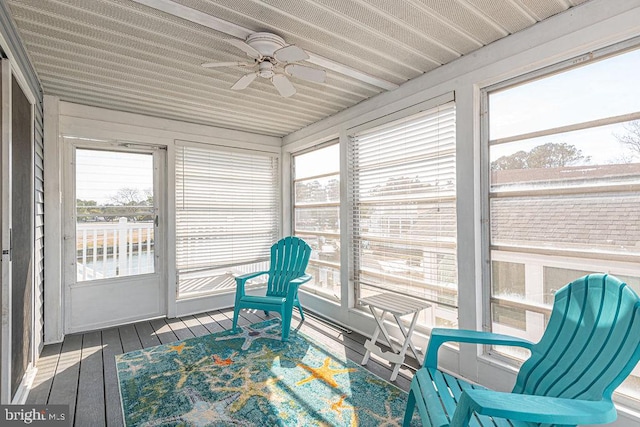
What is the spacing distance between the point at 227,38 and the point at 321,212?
8.50ft

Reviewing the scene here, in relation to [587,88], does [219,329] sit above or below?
below

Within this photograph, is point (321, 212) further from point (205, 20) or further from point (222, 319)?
point (205, 20)

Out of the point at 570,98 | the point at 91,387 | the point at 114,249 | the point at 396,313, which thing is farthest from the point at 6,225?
the point at 570,98

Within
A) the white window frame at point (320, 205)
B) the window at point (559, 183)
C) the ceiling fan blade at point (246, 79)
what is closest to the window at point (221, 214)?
the white window frame at point (320, 205)

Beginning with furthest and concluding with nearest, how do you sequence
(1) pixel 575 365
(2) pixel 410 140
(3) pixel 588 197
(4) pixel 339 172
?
(4) pixel 339 172 → (2) pixel 410 140 → (3) pixel 588 197 → (1) pixel 575 365

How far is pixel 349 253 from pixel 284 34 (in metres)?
2.40

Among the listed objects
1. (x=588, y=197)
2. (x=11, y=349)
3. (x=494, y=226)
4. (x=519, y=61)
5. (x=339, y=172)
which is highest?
(x=519, y=61)

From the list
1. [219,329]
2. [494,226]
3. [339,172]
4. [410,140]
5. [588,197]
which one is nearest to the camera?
[588,197]

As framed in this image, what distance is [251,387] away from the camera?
2.40 metres

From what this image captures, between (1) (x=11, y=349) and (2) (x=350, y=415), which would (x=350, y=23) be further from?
(1) (x=11, y=349)

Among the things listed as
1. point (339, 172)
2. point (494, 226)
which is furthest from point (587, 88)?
point (339, 172)

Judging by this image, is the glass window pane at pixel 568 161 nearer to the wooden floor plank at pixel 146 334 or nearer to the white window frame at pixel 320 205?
the white window frame at pixel 320 205

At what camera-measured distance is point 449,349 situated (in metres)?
2.67

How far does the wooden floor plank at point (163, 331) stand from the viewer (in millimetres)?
3383
